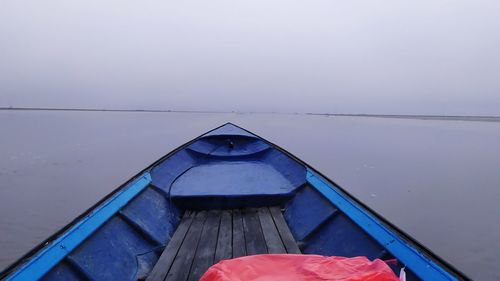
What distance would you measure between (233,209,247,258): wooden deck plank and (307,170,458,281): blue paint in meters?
1.48

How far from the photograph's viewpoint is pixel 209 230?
4.32 meters

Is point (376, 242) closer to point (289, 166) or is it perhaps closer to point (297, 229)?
point (297, 229)

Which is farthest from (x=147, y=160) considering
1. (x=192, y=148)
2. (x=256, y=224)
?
(x=256, y=224)

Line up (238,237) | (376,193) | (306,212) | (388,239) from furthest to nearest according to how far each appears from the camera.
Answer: (376,193)
(306,212)
(238,237)
(388,239)

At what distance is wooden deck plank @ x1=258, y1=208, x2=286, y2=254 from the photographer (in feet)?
12.1

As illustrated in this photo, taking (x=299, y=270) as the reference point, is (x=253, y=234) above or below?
below

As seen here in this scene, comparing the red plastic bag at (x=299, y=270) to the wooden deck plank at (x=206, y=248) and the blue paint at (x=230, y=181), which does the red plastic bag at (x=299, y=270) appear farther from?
the blue paint at (x=230, y=181)

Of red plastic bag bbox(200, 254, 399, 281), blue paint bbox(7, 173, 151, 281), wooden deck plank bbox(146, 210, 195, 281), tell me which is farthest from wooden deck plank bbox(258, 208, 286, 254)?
blue paint bbox(7, 173, 151, 281)

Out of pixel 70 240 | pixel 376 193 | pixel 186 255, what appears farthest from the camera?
pixel 376 193

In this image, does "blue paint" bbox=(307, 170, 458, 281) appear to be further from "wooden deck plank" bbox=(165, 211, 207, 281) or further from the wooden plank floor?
"wooden deck plank" bbox=(165, 211, 207, 281)

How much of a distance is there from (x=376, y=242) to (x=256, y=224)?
1.92 meters

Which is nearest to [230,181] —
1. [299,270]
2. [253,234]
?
[253,234]

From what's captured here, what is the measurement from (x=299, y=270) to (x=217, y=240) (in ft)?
7.00

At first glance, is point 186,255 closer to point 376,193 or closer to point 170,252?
point 170,252
